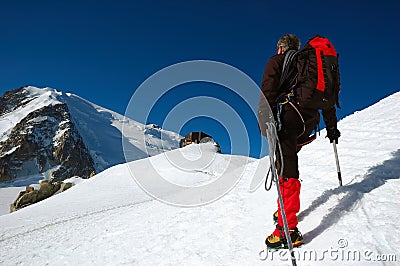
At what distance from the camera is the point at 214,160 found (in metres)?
17.7

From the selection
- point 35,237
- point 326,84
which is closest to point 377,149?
point 326,84

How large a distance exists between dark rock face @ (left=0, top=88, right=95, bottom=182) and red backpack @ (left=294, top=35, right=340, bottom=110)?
179 metres

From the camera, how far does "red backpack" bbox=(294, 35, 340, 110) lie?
329 cm

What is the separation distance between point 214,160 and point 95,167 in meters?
190

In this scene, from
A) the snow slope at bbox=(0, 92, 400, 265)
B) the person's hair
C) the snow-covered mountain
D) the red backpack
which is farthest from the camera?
the snow-covered mountain

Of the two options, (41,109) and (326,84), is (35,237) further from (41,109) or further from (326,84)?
(41,109)

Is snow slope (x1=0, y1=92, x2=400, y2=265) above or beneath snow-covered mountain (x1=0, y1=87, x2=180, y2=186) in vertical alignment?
beneath

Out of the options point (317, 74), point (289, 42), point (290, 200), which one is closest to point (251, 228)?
point (290, 200)

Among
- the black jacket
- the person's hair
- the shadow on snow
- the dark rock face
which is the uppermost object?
the dark rock face

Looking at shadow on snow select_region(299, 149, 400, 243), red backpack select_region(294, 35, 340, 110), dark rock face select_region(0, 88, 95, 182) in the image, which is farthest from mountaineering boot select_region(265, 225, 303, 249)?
dark rock face select_region(0, 88, 95, 182)

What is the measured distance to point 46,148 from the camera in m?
174

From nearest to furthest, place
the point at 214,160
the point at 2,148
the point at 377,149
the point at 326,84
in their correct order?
1. the point at 326,84
2. the point at 377,149
3. the point at 214,160
4. the point at 2,148

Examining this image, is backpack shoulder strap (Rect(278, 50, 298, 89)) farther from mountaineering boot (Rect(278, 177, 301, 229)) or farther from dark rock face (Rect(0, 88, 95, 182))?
dark rock face (Rect(0, 88, 95, 182))

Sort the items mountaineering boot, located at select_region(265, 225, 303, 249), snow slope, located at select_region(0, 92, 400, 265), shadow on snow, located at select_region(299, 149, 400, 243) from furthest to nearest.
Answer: shadow on snow, located at select_region(299, 149, 400, 243) → mountaineering boot, located at select_region(265, 225, 303, 249) → snow slope, located at select_region(0, 92, 400, 265)
